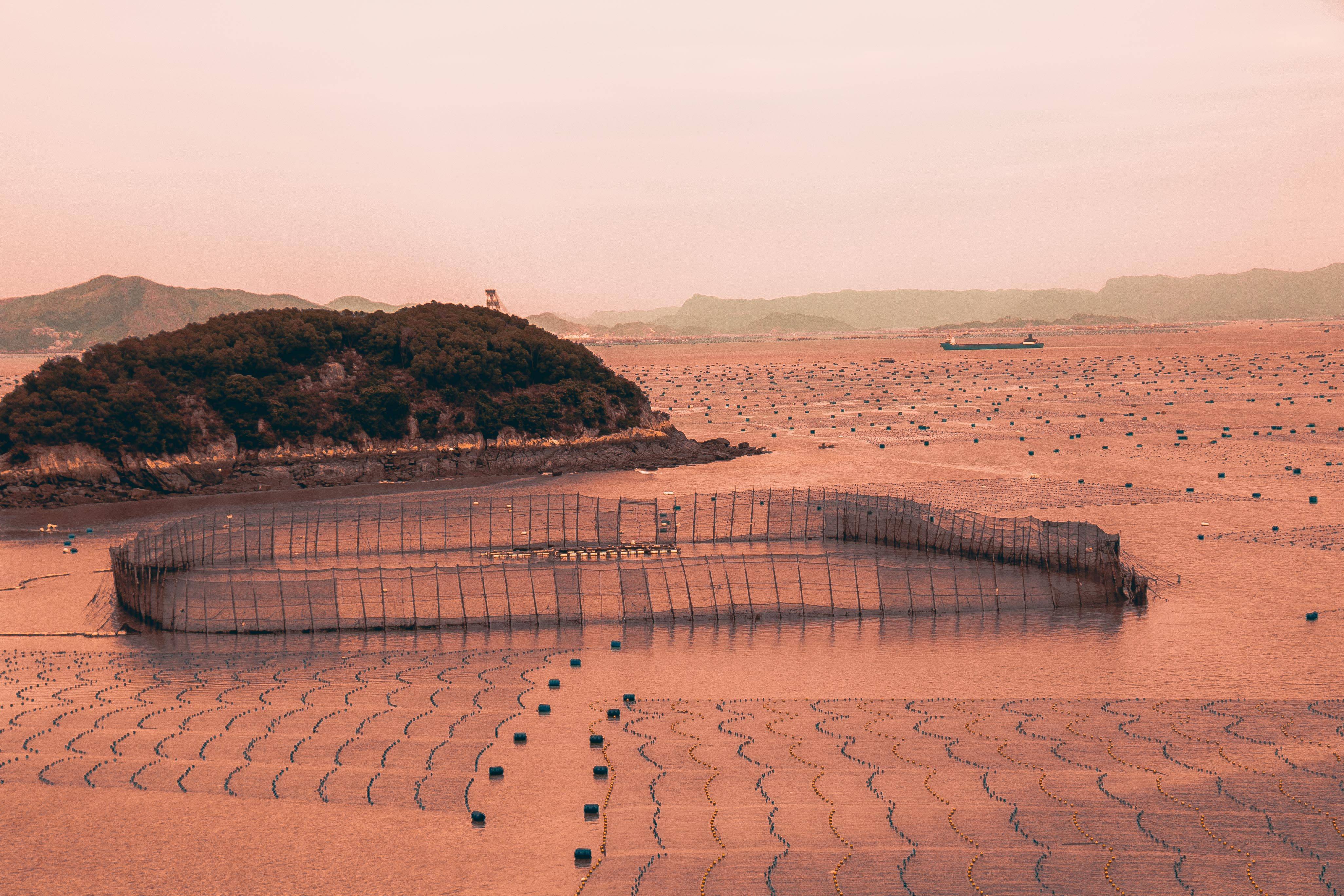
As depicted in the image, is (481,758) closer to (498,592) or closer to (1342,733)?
(498,592)

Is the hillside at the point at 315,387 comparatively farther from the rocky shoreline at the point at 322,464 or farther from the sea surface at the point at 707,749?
the sea surface at the point at 707,749

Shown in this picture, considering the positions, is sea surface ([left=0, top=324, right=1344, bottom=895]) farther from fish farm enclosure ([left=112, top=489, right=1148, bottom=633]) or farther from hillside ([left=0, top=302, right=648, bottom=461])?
hillside ([left=0, top=302, right=648, bottom=461])

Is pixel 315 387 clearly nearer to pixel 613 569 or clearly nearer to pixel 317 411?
pixel 317 411

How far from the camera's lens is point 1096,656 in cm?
4006

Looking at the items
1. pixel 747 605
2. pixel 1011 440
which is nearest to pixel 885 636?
pixel 747 605

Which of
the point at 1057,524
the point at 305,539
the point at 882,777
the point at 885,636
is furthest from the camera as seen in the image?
the point at 305,539

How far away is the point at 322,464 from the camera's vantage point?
8844cm

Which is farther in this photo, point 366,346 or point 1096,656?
point 366,346

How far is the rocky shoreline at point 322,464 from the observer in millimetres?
79625

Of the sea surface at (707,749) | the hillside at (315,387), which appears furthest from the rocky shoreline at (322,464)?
the sea surface at (707,749)

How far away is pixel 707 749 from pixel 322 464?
221 ft

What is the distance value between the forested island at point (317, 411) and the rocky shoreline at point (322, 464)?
0.15 meters

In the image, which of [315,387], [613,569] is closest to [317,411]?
[315,387]

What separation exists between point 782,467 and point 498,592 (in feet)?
160
